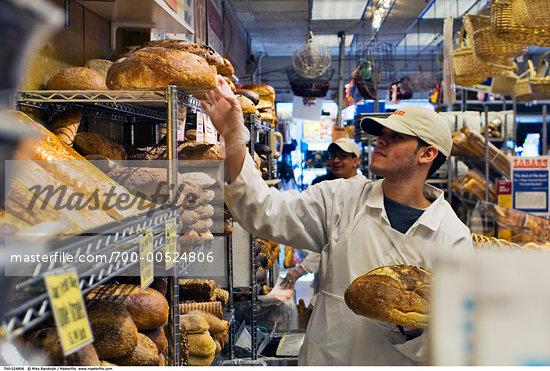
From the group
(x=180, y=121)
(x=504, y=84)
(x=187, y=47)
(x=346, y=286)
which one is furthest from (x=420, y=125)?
(x=504, y=84)

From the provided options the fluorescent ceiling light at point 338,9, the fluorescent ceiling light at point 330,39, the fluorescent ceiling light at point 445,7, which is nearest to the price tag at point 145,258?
the fluorescent ceiling light at point 338,9

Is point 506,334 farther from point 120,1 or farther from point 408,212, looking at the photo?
point 120,1

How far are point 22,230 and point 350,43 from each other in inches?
483

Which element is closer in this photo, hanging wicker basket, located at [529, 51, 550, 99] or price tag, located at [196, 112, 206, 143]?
price tag, located at [196, 112, 206, 143]

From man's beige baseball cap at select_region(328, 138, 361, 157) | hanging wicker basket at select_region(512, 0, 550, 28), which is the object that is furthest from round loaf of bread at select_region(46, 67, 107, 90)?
man's beige baseball cap at select_region(328, 138, 361, 157)

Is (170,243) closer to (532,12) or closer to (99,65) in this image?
(99,65)

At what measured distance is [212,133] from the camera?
2.60 meters

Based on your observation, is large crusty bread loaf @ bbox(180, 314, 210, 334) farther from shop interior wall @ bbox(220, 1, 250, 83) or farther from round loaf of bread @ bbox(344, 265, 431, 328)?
shop interior wall @ bbox(220, 1, 250, 83)

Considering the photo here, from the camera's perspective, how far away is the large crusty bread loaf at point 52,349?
1.04m

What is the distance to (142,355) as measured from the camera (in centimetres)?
152

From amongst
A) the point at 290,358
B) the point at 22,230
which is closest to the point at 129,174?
the point at 22,230

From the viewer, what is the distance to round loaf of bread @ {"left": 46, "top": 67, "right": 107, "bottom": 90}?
1996mm

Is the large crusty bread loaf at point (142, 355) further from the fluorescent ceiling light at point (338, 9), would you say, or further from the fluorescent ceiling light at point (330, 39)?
the fluorescent ceiling light at point (330, 39)

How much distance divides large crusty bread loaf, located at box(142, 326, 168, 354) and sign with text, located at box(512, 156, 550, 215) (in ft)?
12.7
